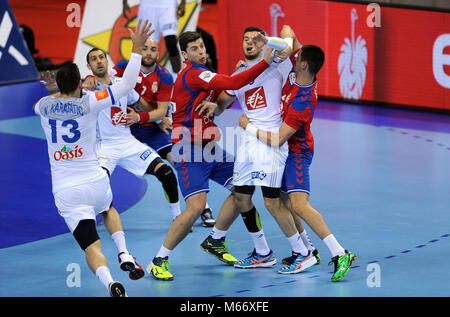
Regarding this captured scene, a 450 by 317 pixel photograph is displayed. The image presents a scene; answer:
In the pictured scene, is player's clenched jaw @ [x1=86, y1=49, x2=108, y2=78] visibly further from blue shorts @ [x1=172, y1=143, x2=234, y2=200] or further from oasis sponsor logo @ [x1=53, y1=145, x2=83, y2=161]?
oasis sponsor logo @ [x1=53, y1=145, x2=83, y2=161]

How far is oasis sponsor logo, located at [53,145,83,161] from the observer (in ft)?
23.6

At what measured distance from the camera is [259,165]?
7.92 meters

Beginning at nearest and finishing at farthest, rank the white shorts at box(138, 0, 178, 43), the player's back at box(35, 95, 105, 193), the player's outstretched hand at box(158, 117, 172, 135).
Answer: the player's back at box(35, 95, 105, 193)
the player's outstretched hand at box(158, 117, 172, 135)
the white shorts at box(138, 0, 178, 43)

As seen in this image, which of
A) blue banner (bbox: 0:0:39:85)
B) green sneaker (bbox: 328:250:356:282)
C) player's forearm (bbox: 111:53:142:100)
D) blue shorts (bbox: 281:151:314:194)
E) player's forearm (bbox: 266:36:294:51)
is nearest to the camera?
player's forearm (bbox: 111:53:142:100)

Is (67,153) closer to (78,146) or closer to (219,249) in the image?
(78,146)

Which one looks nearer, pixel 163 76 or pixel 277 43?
pixel 277 43

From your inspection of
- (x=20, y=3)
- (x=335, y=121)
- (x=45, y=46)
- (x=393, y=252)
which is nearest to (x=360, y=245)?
(x=393, y=252)

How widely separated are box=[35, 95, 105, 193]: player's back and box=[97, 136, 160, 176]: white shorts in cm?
193

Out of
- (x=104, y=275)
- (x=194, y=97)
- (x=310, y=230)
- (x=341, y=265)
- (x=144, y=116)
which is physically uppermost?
(x=194, y=97)

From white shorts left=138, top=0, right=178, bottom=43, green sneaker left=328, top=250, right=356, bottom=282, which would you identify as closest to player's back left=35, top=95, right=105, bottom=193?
green sneaker left=328, top=250, right=356, bottom=282

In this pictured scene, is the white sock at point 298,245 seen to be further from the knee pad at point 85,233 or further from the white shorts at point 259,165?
the knee pad at point 85,233

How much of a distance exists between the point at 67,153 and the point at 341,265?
263 centimetres

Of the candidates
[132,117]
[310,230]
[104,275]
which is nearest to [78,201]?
[104,275]

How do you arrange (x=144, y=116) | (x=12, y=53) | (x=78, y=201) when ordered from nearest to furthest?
(x=78, y=201) → (x=144, y=116) → (x=12, y=53)
